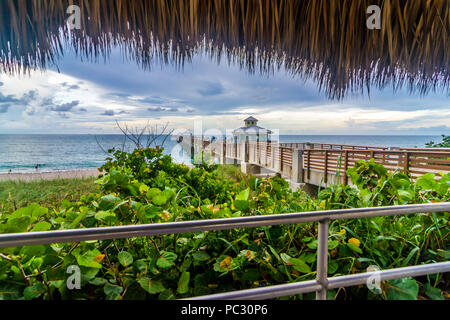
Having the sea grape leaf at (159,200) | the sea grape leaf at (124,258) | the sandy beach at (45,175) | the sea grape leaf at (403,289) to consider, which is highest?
Result: the sea grape leaf at (159,200)

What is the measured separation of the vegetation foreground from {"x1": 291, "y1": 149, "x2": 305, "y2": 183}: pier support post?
6226 mm

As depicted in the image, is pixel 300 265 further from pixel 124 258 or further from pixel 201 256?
pixel 124 258

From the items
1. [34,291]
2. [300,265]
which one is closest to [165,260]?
[34,291]

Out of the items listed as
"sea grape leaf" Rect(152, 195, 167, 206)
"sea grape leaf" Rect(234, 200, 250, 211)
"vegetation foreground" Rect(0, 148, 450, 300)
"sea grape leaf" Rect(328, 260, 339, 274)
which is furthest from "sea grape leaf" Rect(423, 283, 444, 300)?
"sea grape leaf" Rect(152, 195, 167, 206)

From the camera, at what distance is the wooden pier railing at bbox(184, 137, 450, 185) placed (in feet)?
15.9

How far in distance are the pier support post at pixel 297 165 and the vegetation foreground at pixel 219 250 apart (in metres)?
6.23

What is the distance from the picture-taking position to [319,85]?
103 inches

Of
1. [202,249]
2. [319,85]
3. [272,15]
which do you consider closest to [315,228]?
[202,249]

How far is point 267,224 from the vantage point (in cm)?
60

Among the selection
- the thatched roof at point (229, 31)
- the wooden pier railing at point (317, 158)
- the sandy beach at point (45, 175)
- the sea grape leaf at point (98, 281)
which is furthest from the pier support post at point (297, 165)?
the sea grape leaf at point (98, 281)

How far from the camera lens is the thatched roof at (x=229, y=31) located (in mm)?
1382

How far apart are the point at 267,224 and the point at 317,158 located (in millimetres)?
7113

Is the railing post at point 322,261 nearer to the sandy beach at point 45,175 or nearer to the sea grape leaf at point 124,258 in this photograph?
the sea grape leaf at point 124,258

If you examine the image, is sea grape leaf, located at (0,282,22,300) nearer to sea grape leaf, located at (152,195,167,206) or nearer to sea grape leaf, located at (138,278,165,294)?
sea grape leaf, located at (138,278,165,294)
